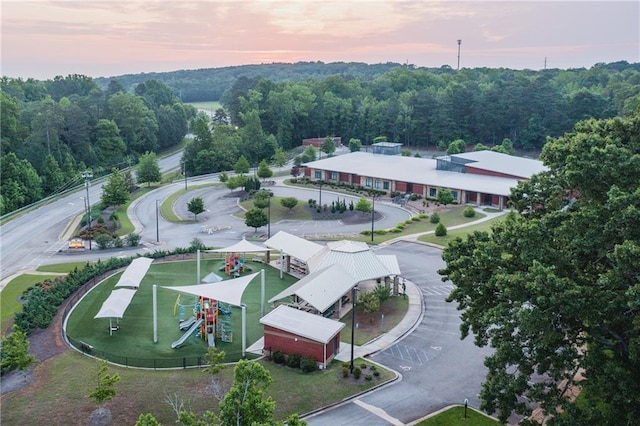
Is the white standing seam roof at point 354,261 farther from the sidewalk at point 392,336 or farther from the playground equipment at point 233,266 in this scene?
the playground equipment at point 233,266

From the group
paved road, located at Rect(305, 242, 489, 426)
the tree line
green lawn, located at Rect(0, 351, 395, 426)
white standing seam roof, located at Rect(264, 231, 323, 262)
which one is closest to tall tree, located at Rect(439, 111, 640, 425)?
paved road, located at Rect(305, 242, 489, 426)

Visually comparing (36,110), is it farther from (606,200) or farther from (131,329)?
(606,200)

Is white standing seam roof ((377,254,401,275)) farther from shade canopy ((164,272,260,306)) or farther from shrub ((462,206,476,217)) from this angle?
shrub ((462,206,476,217))

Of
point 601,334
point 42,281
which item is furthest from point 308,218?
point 601,334

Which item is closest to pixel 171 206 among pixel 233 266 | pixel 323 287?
pixel 233 266

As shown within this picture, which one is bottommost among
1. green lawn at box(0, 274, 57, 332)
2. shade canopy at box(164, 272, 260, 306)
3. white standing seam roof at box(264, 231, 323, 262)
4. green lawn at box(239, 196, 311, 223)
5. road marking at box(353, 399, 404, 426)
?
green lawn at box(0, 274, 57, 332)

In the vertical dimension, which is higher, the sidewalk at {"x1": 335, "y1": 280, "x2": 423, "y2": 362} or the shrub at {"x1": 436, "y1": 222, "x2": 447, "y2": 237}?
the shrub at {"x1": 436, "y1": 222, "x2": 447, "y2": 237}
